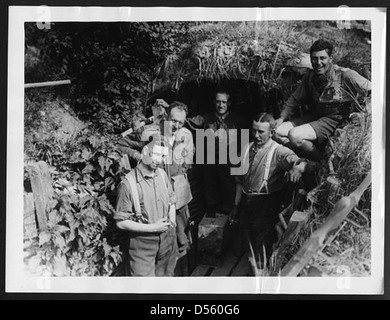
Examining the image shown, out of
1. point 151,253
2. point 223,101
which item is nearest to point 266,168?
point 223,101

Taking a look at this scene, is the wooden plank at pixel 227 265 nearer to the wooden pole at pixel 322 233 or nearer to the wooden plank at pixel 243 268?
the wooden plank at pixel 243 268

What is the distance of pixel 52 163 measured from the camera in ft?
7.55

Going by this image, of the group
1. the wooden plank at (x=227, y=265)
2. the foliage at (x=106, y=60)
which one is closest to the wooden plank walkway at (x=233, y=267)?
the wooden plank at (x=227, y=265)

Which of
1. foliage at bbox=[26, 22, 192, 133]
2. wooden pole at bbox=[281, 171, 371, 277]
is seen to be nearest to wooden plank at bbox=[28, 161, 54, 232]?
foliage at bbox=[26, 22, 192, 133]

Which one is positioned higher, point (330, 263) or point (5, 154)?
point (5, 154)

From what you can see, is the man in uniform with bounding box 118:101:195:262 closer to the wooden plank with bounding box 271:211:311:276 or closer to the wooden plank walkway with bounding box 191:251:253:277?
the wooden plank walkway with bounding box 191:251:253:277

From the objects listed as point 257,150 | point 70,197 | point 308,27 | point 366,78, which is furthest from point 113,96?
point 366,78

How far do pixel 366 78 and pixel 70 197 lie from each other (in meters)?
1.09

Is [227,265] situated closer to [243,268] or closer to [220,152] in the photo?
[243,268]

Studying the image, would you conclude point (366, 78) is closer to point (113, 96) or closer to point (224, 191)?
point (224, 191)

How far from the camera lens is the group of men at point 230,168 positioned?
7.47ft

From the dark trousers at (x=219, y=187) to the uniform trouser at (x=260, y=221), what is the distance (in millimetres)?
58

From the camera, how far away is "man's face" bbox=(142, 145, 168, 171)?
230 cm

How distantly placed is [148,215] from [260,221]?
0.38m
